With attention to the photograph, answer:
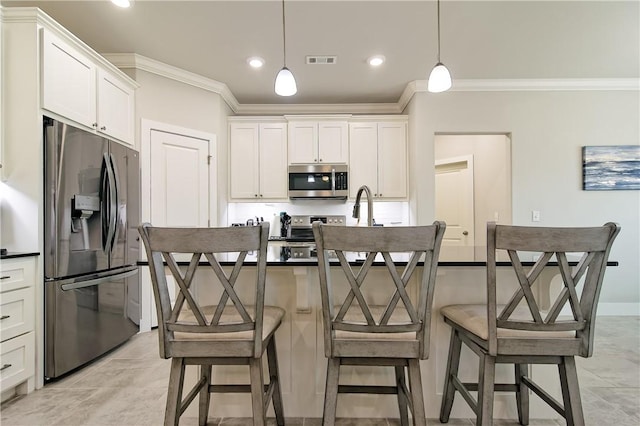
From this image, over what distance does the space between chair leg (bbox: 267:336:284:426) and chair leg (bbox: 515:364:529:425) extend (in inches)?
46.6

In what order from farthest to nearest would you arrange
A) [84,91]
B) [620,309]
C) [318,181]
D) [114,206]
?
[318,181]
[620,309]
[114,206]
[84,91]

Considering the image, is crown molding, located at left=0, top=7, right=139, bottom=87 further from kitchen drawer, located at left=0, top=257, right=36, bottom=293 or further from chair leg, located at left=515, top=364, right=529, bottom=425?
chair leg, located at left=515, top=364, right=529, bottom=425

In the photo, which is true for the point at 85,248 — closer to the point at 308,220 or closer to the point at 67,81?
the point at 67,81

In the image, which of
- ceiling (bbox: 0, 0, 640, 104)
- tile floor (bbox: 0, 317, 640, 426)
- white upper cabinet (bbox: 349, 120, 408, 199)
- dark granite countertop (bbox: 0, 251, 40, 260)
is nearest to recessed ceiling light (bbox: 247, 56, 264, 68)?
ceiling (bbox: 0, 0, 640, 104)

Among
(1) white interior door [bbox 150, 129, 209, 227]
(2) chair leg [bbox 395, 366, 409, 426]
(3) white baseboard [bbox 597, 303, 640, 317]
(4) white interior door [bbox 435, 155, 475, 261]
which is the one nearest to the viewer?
(2) chair leg [bbox 395, 366, 409, 426]

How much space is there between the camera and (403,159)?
419 centimetres

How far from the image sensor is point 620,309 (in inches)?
146

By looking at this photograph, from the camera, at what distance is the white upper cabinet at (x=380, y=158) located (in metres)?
4.18

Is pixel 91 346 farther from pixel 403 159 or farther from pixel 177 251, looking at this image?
pixel 403 159

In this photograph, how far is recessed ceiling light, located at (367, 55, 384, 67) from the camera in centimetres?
319

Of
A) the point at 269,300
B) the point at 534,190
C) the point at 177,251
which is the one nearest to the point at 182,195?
the point at 269,300

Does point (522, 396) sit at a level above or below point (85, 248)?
below

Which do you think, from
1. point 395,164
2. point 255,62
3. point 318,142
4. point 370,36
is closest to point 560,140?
point 395,164

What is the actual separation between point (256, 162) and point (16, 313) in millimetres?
2809
